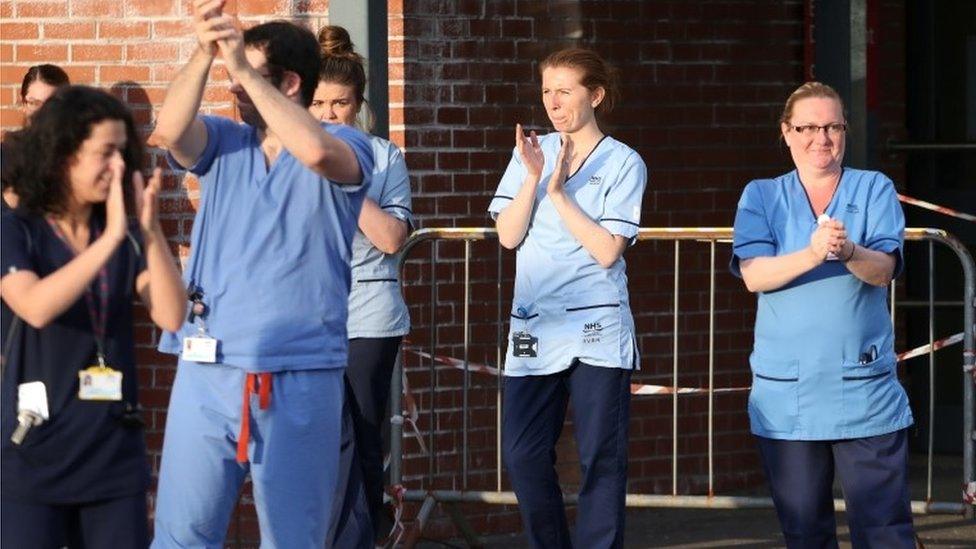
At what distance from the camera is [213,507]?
4918mm

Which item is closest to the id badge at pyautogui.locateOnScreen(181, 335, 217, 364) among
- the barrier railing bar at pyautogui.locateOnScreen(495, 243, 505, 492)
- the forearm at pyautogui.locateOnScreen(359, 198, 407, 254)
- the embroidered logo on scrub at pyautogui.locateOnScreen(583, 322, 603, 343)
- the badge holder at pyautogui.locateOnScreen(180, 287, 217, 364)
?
the badge holder at pyautogui.locateOnScreen(180, 287, 217, 364)

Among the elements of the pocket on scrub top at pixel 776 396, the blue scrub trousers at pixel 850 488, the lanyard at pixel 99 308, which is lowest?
the blue scrub trousers at pixel 850 488

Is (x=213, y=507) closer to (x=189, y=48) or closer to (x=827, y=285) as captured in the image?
(x=827, y=285)

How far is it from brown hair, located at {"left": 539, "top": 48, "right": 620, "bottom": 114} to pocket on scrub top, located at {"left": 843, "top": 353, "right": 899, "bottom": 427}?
132cm

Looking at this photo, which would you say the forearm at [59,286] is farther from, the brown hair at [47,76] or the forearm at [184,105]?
the brown hair at [47,76]

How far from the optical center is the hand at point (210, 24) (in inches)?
185

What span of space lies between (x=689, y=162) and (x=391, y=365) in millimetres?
2525

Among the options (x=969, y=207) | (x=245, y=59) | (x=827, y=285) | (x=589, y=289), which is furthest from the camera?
(x=969, y=207)

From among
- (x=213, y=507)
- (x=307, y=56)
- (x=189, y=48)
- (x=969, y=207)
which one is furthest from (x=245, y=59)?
(x=969, y=207)

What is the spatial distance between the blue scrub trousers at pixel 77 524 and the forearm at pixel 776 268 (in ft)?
6.90

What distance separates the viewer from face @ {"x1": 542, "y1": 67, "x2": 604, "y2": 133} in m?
6.43

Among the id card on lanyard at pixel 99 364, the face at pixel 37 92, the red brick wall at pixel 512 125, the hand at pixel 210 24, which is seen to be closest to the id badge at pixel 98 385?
the id card on lanyard at pixel 99 364

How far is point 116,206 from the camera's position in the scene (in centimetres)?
432

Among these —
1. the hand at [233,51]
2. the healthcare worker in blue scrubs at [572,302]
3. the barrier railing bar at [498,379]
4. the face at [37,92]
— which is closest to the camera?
the hand at [233,51]
